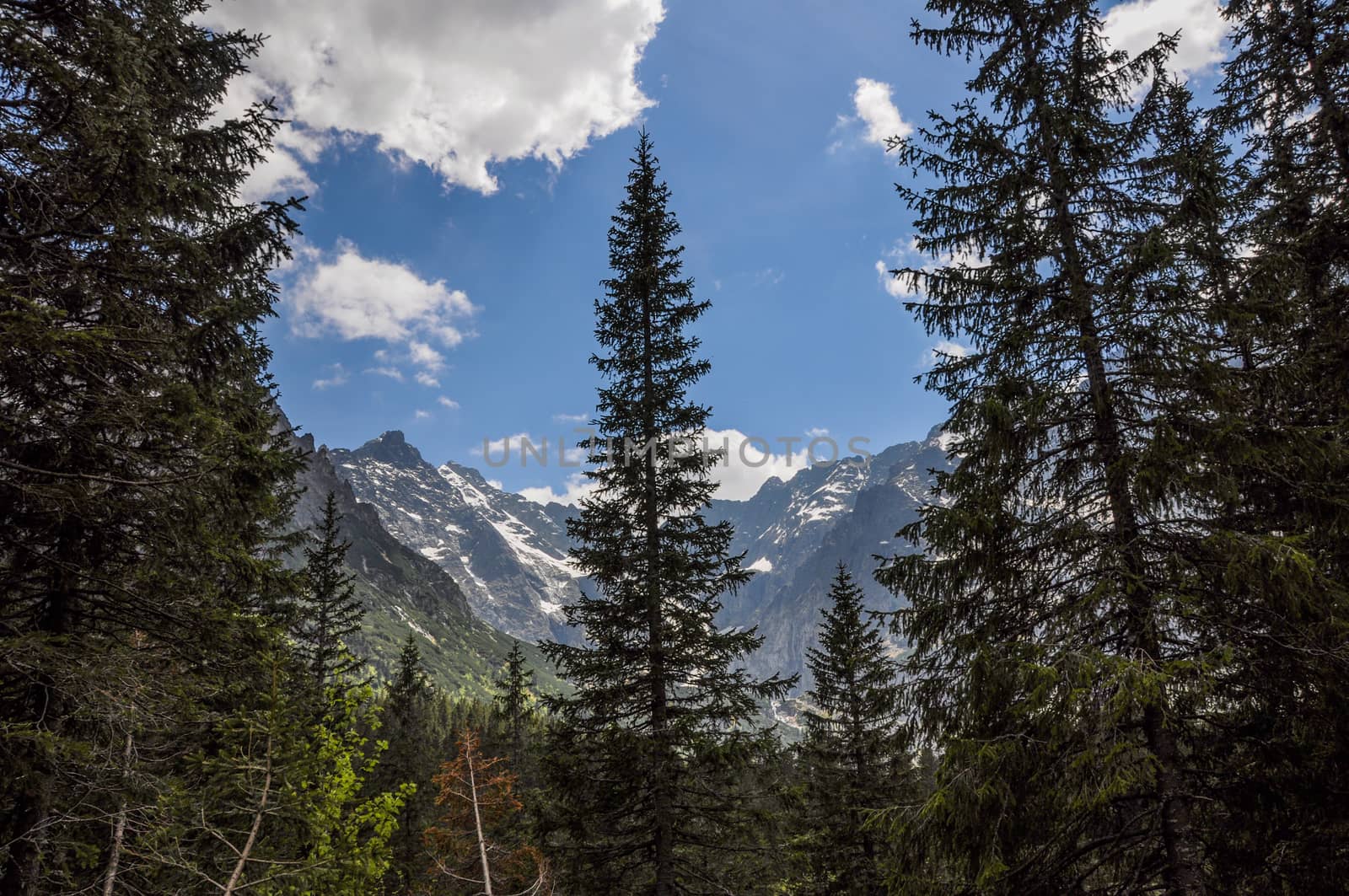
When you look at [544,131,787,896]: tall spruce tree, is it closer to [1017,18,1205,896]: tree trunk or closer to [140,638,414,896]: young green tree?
[140,638,414,896]: young green tree

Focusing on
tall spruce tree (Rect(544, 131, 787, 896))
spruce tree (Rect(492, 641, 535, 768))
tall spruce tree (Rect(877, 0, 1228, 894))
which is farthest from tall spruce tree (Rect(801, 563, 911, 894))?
spruce tree (Rect(492, 641, 535, 768))

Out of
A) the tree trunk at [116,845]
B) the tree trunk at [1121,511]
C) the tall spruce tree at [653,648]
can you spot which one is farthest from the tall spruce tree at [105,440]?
the tree trunk at [1121,511]

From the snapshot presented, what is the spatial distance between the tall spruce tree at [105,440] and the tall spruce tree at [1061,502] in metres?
7.48

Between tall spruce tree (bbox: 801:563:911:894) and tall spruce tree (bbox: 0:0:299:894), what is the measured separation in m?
13.1

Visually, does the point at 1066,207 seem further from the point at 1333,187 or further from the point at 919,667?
the point at 919,667

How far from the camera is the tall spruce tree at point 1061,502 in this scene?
18.6ft

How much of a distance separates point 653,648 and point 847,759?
31.1 feet

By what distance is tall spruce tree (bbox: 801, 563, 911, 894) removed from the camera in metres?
16.4

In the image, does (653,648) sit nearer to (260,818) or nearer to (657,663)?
(657,663)

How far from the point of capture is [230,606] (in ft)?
23.6

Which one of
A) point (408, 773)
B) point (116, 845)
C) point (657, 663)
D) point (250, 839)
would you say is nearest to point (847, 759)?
point (657, 663)

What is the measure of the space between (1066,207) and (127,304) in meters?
10.8

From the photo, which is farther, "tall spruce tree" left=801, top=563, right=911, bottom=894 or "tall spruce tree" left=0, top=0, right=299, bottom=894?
"tall spruce tree" left=801, top=563, right=911, bottom=894

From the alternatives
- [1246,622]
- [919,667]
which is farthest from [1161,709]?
[919,667]
